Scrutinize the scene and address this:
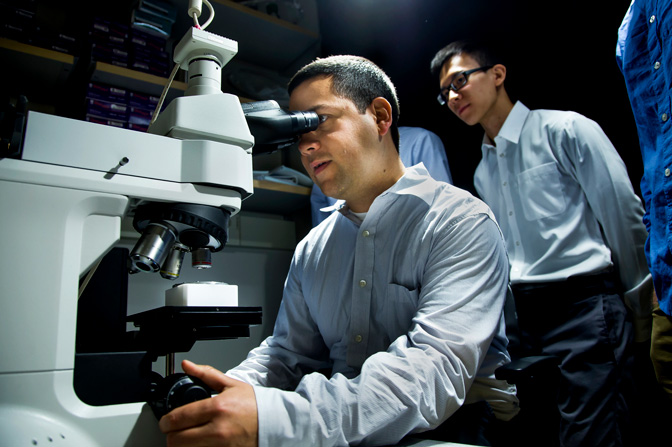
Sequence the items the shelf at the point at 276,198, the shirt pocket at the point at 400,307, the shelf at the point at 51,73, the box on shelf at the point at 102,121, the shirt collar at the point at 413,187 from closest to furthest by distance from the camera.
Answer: the shirt pocket at the point at 400,307 → the shirt collar at the point at 413,187 → the shelf at the point at 51,73 → the box on shelf at the point at 102,121 → the shelf at the point at 276,198

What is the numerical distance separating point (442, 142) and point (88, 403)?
6.35 feet

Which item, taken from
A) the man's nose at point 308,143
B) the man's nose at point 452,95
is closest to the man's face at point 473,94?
the man's nose at point 452,95

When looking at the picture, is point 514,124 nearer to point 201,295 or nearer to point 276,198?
point 276,198

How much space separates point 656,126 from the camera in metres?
1.04

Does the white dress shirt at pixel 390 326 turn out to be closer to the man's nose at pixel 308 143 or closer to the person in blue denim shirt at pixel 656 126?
the man's nose at pixel 308 143

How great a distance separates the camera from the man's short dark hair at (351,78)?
3.75ft

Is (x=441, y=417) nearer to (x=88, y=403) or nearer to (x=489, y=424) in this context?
(x=489, y=424)

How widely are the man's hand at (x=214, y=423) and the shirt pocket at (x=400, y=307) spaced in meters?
0.44

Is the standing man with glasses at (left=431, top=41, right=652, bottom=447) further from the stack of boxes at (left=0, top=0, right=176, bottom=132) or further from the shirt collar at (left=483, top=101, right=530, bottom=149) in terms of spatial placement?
the stack of boxes at (left=0, top=0, right=176, bottom=132)

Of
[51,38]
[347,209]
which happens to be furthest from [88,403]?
[51,38]

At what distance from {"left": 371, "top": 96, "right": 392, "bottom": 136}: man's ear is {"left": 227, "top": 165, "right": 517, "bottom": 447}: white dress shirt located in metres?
0.14

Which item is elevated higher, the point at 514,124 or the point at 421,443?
the point at 514,124

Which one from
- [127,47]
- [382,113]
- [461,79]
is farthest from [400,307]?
[127,47]

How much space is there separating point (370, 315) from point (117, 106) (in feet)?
4.75
